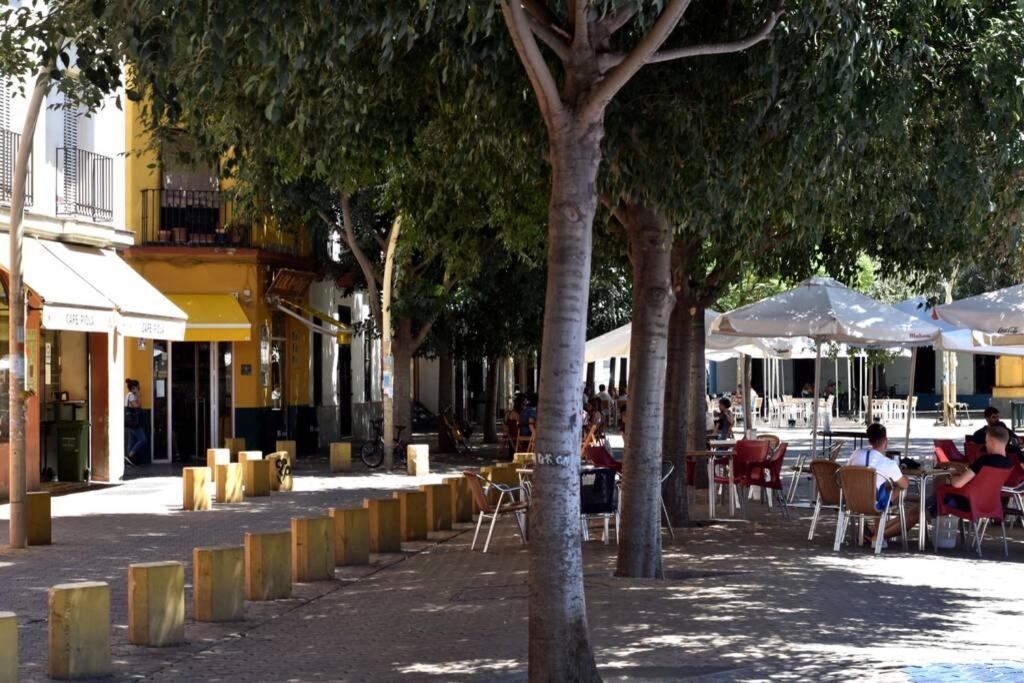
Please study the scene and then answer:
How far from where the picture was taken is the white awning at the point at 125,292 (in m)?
22.8

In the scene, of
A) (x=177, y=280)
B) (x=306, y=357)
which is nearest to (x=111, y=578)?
(x=177, y=280)

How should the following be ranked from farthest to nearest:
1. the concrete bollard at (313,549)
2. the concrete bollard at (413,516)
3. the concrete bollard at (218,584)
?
1. the concrete bollard at (413,516)
2. the concrete bollard at (313,549)
3. the concrete bollard at (218,584)

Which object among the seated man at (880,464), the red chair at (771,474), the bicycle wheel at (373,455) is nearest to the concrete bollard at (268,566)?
the seated man at (880,464)

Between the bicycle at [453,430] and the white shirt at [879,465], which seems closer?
the white shirt at [879,465]

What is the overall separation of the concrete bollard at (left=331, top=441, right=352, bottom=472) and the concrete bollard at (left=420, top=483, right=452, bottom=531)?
10025mm

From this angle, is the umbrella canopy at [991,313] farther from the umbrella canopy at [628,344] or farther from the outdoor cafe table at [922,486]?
the umbrella canopy at [628,344]

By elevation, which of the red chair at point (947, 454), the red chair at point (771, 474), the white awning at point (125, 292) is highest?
the white awning at point (125, 292)

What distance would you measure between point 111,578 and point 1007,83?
8.67 meters

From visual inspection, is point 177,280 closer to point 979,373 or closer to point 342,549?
point 342,549

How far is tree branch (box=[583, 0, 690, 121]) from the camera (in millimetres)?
8453

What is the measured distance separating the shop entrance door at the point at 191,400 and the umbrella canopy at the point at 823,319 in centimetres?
1382

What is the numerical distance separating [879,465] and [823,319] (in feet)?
13.6

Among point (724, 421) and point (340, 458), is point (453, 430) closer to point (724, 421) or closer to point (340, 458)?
point (340, 458)

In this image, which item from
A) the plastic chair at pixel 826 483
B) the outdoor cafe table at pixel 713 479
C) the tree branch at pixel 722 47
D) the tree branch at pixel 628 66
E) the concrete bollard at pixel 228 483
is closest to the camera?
the tree branch at pixel 628 66
